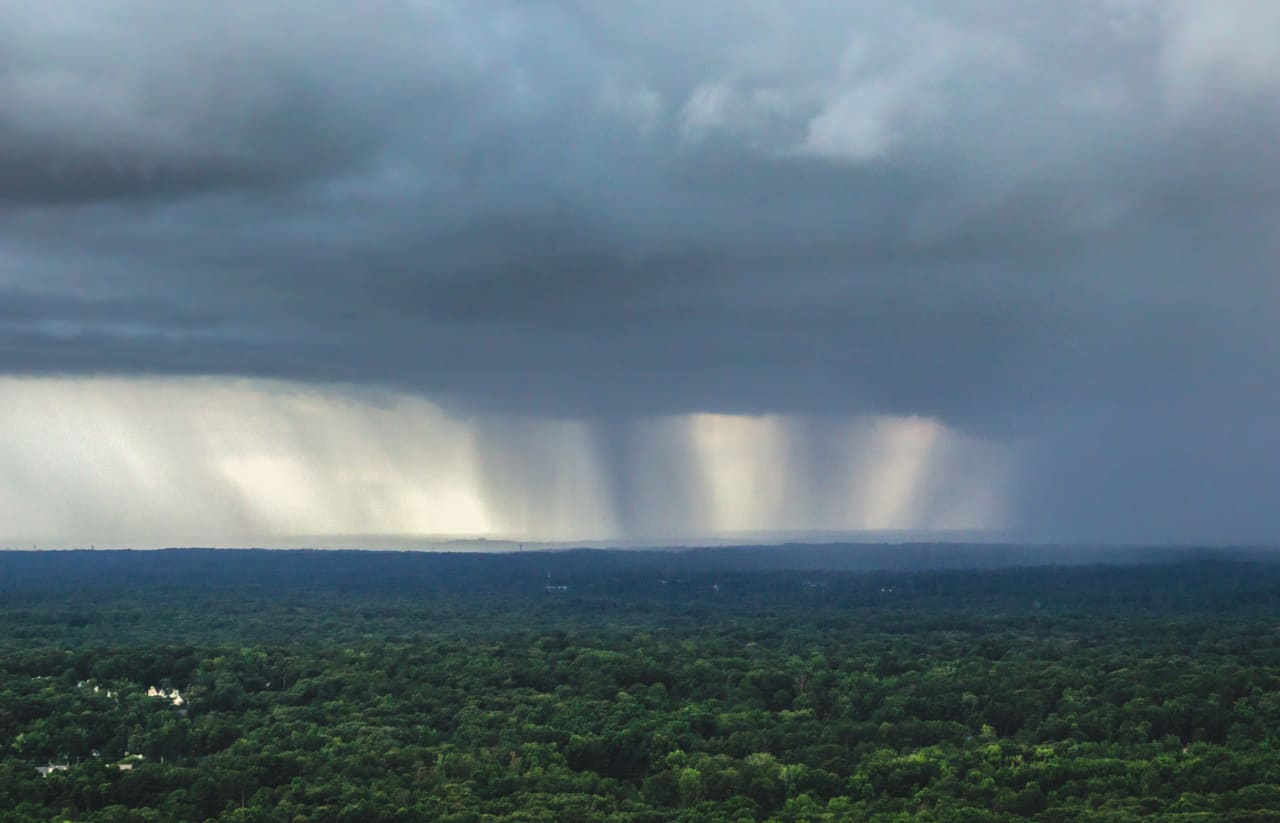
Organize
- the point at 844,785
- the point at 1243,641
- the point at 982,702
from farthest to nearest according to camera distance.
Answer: the point at 1243,641
the point at 982,702
the point at 844,785

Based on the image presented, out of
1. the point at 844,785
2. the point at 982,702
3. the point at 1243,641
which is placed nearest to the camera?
the point at 844,785

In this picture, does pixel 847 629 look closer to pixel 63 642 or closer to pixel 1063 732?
pixel 1063 732

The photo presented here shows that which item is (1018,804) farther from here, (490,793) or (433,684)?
(433,684)

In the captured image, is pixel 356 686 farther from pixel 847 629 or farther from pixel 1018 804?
pixel 847 629

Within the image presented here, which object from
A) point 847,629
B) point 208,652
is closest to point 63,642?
point 208,652

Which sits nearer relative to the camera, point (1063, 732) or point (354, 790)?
point (354, 790)

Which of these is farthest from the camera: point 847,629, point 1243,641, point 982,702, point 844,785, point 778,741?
point 847,629

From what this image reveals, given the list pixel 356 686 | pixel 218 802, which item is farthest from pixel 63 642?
pixel 218 802

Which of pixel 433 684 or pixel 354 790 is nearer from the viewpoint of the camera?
pixel 354 790

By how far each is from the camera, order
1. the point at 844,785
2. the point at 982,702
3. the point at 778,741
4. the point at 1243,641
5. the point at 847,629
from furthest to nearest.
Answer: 1. the point at 847,629
2. the point at 1243,641
3. the point at 982,702
4. the point at 778,741
5. the point at 844,785

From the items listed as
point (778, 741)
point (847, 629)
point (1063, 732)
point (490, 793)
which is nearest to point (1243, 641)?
point (847, 629)
